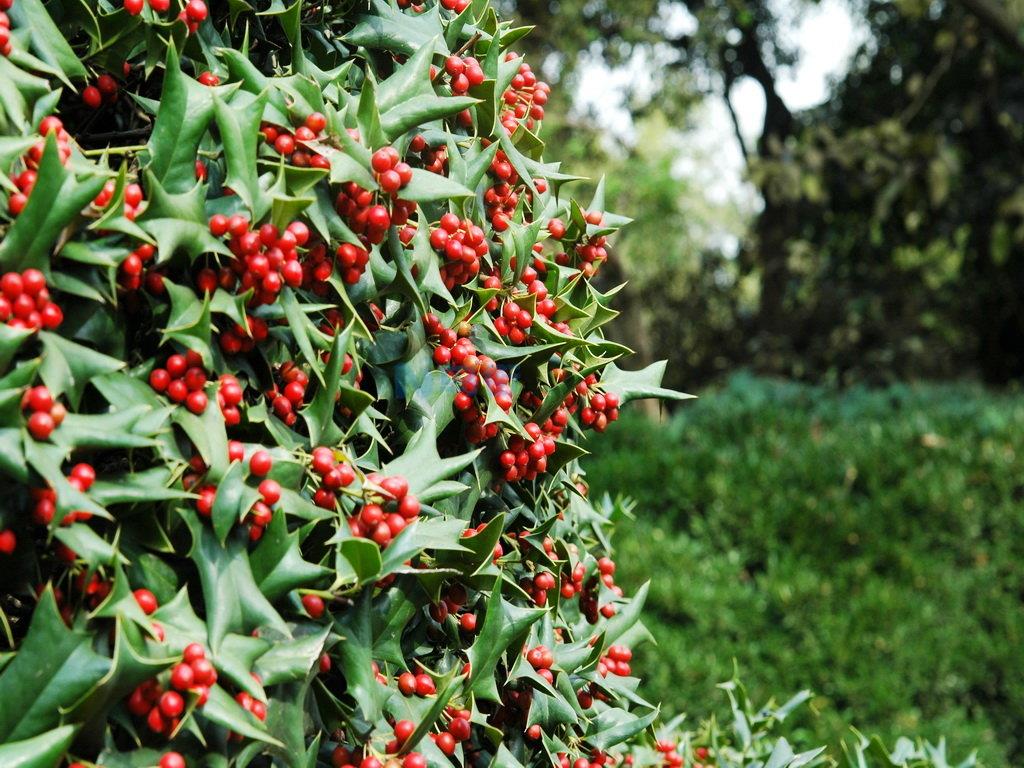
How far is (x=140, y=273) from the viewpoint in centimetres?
114

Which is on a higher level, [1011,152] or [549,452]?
[549,452]

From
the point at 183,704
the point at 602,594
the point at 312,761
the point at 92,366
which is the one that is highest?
the point at 92,366

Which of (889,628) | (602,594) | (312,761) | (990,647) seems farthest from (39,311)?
(990,647)

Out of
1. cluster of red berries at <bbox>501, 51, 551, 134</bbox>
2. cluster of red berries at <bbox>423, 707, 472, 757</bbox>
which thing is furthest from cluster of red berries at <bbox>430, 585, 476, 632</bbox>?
cluster of red berries at <bbox>501, 51, 551, 134</bbox>

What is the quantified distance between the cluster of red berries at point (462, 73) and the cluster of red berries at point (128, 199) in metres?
0.53

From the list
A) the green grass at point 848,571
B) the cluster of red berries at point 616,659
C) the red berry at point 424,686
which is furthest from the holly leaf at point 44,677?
the green grass at point 848,571

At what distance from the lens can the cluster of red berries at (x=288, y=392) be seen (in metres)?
1.26

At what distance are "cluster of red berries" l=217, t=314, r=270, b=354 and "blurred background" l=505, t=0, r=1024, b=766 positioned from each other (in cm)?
74

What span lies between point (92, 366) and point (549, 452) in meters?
0.72

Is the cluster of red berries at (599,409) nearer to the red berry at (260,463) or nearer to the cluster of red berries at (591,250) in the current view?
the cluster of red berries at (591,250)

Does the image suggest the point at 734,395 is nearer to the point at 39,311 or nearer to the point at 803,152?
the point at 803,152

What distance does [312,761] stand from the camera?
1188 millimetres

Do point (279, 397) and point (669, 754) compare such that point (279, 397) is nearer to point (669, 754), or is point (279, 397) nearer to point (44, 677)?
point (44, 677)

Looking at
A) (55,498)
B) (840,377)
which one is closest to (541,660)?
(55,498)
